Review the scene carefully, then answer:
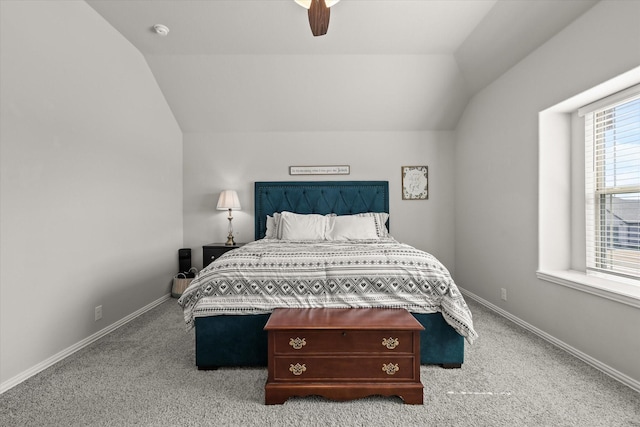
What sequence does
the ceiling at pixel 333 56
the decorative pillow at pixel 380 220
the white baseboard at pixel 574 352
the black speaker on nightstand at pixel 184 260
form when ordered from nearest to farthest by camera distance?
the white baseboard at pixel 574 352 < the ceiling at pixel 333 56 < the decorative pillow at pixel 380 220 < the black speaker on nightstand at pixel 184 260

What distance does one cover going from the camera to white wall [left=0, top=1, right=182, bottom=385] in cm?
201

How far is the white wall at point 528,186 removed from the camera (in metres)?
2.02

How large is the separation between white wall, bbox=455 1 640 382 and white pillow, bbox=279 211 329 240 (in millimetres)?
1910

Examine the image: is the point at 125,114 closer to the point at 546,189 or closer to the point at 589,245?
the point at 546,189

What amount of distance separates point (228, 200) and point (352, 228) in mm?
1705

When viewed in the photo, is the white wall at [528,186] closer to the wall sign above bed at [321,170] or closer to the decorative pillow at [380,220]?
the decorative pillow at [380,220]

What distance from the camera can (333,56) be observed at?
358 cm

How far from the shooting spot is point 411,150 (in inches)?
175

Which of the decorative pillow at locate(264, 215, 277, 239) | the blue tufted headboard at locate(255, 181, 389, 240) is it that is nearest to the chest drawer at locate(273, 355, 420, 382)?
the decorative pillow at locate(264, 215, 277, 239)

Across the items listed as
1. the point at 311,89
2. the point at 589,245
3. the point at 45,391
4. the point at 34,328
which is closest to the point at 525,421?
the point at 589,245

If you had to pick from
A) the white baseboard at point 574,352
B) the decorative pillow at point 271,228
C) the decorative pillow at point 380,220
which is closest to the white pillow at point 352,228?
the decorative pillow at point 380,220

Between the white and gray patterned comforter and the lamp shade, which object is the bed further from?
the lamp shade

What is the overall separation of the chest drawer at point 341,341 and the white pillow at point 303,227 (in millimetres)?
1905

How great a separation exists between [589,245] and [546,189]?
56cm
